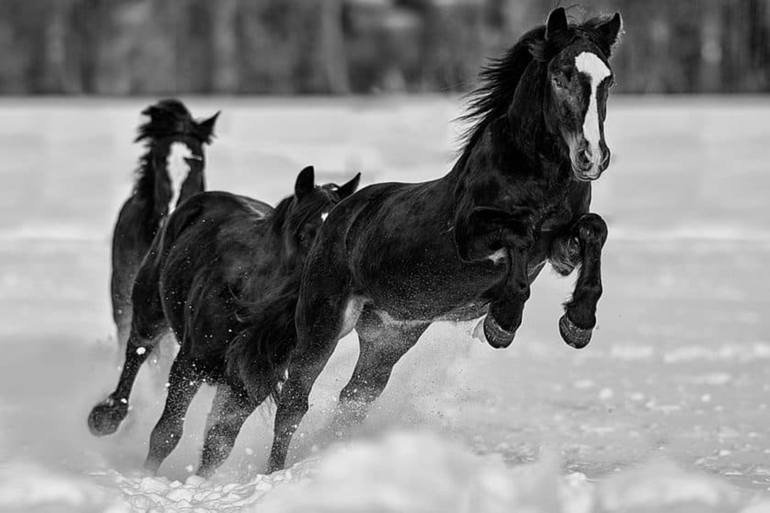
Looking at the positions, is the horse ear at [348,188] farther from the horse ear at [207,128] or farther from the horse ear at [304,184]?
the horse ear at [207,128]

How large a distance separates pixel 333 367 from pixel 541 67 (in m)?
2.93

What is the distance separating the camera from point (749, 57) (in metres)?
19.8

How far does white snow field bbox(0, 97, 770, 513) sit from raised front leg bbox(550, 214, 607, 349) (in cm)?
49

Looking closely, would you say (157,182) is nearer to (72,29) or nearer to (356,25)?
(356,25)

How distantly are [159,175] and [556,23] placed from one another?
2.94 m

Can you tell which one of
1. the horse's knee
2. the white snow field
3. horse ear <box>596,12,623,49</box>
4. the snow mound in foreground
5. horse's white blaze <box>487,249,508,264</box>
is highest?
horse ear <box>596,12,623,49</box>

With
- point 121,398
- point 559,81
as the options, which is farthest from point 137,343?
point 559,81

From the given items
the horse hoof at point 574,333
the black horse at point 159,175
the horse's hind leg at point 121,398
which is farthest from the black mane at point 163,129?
the horse hoof at point 574,333

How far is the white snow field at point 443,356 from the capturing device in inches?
141

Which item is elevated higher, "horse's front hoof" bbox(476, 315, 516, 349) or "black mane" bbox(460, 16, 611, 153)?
"black mane" bbox(460, 16, 611, 153)

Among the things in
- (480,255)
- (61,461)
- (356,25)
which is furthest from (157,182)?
(356,25)

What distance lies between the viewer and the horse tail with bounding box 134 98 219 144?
21.1 ft

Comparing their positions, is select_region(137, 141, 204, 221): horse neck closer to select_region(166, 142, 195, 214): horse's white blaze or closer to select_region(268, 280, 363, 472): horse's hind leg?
select_region(166, 142, 195, 214): horse's white blaze

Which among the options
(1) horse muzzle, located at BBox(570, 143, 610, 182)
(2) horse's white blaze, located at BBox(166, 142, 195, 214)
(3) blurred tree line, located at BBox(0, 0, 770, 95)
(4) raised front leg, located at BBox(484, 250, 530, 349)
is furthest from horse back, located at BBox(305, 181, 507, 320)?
(3) blurred tree line, located at BBox(0, 0, 770, 95)
